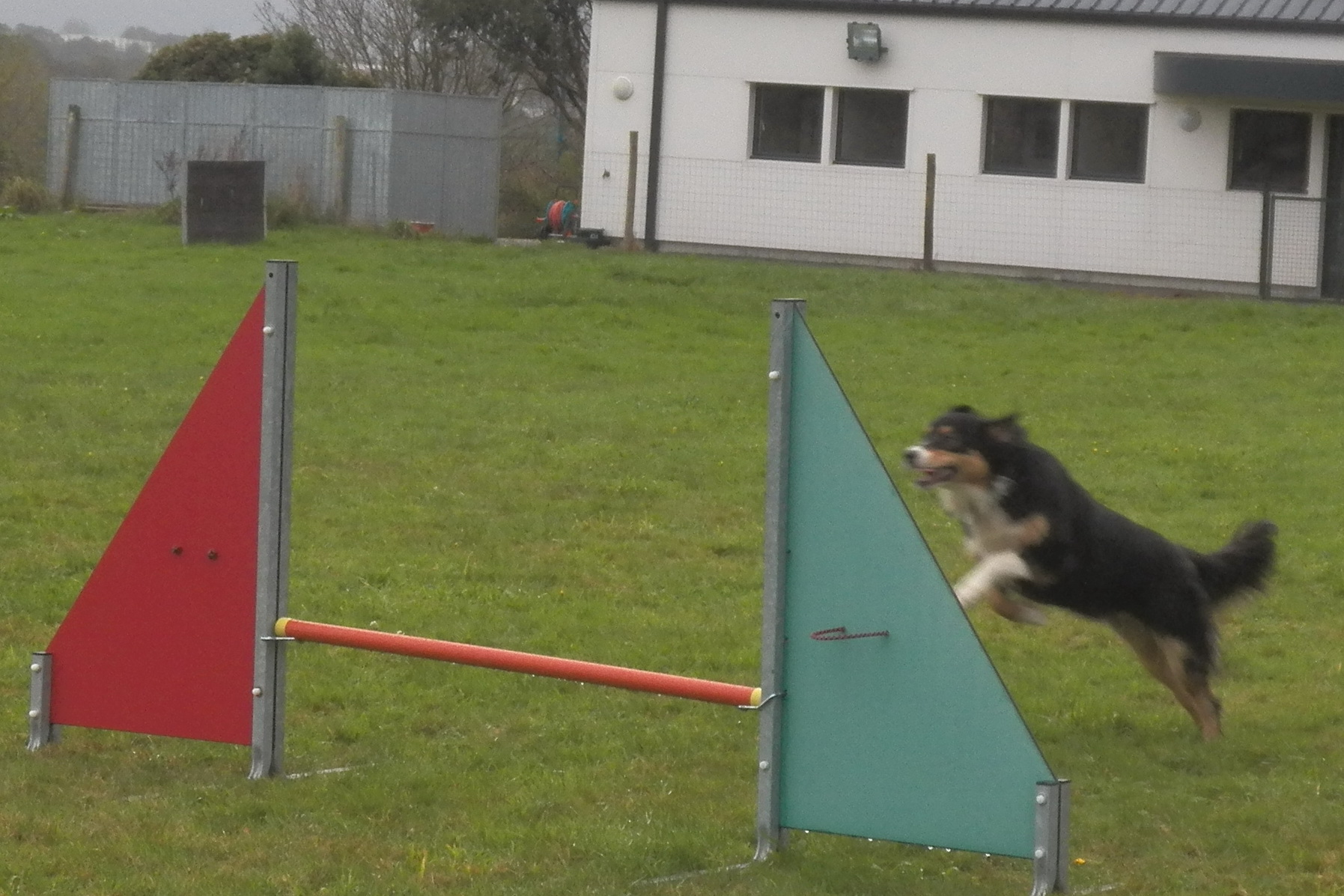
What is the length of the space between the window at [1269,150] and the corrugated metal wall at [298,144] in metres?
10.8

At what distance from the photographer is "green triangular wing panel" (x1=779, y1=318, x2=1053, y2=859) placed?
4867mm

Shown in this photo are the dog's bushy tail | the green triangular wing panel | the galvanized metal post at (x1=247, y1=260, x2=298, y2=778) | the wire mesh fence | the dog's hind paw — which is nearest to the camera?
the green triangular wing panel

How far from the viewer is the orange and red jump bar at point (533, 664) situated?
5.24 meters

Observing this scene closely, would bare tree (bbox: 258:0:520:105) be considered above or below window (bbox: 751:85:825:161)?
above

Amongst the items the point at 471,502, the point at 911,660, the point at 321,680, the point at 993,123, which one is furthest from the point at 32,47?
the point at 911,660

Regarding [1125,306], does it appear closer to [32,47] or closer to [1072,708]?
[1072,708]

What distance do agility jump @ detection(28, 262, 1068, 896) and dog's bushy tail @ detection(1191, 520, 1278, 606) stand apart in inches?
90.7

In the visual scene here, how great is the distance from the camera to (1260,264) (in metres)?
22.6

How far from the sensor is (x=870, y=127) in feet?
83.7

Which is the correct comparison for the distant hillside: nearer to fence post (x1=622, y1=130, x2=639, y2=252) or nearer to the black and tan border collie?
fence post (x1=622, y1=130, x2=639, y2=252)

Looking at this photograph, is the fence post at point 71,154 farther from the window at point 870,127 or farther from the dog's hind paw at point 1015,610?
the dog's hind paw at point 1015,610

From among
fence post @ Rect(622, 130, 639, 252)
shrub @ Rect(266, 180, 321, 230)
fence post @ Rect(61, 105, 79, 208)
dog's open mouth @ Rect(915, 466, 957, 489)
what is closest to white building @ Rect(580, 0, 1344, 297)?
fence post @ Rect(622, 130, 639, 252)

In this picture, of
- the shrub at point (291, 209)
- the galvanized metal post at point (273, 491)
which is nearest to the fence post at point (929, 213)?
the shrub at point (291, 209)

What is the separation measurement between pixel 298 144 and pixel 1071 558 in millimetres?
22131
